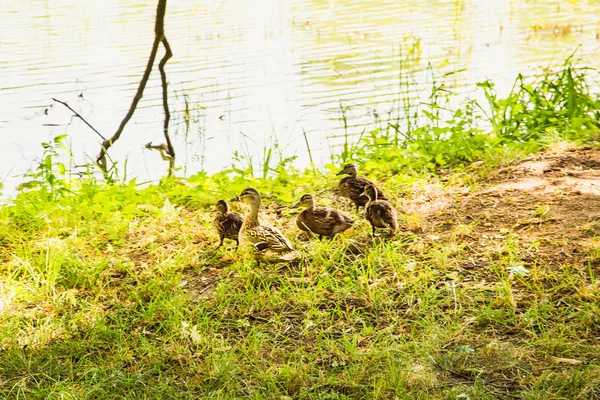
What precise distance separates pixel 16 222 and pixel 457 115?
4.95 m

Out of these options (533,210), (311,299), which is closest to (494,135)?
(533,210)

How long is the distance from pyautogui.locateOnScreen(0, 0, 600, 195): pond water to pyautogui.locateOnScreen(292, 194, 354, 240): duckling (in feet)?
9.25

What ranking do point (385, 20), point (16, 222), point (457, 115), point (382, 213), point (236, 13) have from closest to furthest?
point (382, 213) < point (16, 222) < point (457, 115) < point (385, 20) < point (236, 13)

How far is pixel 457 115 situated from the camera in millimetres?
8805

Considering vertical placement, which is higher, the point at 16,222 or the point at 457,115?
the point at 457,115

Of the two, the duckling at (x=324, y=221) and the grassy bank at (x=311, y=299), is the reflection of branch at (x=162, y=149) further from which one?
the duckling at (x=324, y=221)

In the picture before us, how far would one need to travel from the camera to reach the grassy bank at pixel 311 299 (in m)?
4.38

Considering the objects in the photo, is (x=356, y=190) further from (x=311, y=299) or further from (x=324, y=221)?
(x=311, y=299)

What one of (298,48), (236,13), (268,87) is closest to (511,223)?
(268,87)

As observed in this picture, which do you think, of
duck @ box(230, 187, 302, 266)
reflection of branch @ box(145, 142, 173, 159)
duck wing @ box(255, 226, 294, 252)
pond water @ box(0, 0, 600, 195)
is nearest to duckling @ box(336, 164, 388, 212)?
duck @ box(230, 187, 302, 266)

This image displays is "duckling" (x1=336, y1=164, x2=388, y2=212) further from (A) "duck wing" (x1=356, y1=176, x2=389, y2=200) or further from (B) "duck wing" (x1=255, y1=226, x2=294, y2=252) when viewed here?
(B) "duck wing" (x1=255, y1=226, x2=294, y2=252)

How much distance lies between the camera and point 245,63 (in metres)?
14.4

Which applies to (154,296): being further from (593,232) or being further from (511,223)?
(593,232)

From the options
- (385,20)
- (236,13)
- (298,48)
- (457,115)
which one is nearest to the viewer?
(457,115)
